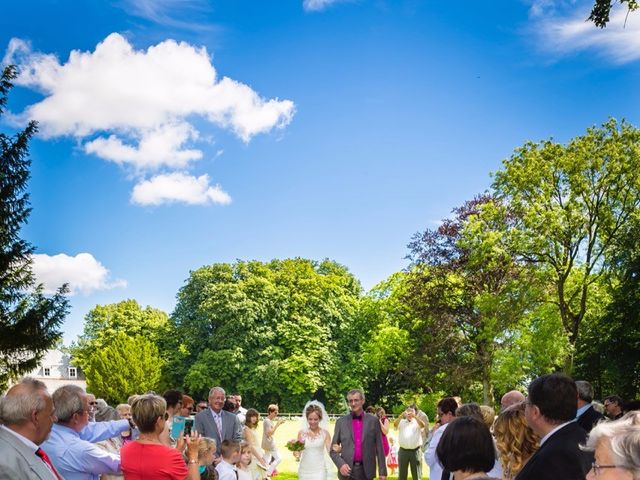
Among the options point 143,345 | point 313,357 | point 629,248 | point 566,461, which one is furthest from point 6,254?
point 143,345

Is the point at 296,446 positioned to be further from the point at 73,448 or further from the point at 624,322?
the point at 624,322

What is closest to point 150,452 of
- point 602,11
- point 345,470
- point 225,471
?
point 225,471

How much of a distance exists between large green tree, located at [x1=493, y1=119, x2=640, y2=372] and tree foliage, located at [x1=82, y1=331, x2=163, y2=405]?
130 ft

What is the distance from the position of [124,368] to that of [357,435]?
54.8 m

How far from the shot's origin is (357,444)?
10.5 meters

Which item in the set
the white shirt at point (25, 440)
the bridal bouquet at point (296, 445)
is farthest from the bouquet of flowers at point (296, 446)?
the white shirt at point (25, 440)

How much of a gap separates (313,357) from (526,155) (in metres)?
27.6

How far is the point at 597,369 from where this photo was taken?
1294 inches

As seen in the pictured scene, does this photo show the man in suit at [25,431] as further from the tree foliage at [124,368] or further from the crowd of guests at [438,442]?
the tree foliage at [124,368]

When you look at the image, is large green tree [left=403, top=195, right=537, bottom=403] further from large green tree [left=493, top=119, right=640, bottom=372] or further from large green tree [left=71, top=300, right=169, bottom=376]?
large green tree [left=71, top=300, right=169, bottom=376]

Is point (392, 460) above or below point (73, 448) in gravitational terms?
below

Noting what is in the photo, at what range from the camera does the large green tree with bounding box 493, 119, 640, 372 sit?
2703cm

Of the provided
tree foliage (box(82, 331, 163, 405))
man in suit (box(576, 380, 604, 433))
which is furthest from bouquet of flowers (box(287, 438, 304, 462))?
tree foliage (box(82, 331, 163, 405))

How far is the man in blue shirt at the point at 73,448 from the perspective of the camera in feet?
18.9
